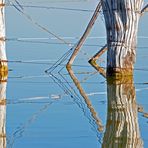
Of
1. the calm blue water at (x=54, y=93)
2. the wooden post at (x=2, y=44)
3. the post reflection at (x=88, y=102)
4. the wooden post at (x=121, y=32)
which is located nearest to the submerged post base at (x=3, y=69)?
the wooden post at (x=2, y=44)

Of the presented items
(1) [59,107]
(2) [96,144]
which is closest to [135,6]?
(1) [59,107]

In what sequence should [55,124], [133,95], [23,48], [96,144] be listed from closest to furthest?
[96,144] < [55,124] < [133,95] < [23,48]

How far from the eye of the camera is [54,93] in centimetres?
962

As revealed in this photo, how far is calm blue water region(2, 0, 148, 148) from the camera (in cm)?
684

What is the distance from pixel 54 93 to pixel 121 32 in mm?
1724

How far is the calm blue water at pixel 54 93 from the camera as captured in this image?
6844 mm

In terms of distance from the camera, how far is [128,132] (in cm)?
694

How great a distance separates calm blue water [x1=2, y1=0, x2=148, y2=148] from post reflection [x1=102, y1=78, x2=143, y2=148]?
7 cm

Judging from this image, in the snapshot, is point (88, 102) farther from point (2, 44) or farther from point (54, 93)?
point (2, 44)

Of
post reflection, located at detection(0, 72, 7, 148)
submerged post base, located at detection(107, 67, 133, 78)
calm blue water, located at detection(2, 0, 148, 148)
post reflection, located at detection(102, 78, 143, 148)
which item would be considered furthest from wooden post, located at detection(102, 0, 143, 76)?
post reflection, located at detection(0, 72, 7, 148)

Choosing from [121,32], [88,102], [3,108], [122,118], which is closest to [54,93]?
[88,102]

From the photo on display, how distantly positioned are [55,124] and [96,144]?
1039 mm

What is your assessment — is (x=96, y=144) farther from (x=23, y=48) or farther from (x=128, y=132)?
(x=23, y=48)

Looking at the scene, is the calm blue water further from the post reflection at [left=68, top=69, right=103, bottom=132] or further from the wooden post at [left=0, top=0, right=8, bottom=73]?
the wooden post at [left=0, top=0, right=8, bottom=73]
